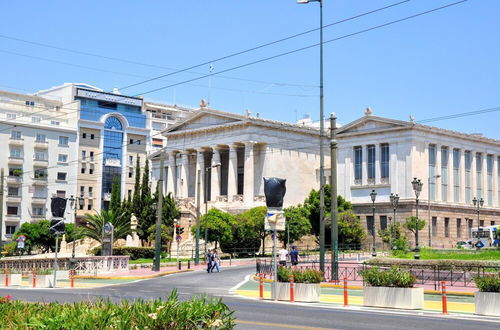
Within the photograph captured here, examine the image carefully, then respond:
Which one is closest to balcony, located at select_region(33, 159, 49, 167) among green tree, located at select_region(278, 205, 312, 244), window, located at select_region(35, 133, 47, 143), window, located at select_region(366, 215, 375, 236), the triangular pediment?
window, located at select_region(35, 133, 47, 143)

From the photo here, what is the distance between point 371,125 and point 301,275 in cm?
6153

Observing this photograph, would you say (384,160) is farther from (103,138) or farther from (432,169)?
(103,138)

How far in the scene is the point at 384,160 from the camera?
3285 inches

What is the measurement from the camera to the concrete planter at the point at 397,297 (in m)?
20.9

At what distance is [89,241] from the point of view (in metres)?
72.1

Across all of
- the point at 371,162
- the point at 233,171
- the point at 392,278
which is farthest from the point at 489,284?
the point at 233,171

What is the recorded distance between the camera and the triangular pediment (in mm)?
81125

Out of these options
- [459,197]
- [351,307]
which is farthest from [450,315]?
[459,197]

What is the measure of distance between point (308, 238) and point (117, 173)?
4060cm

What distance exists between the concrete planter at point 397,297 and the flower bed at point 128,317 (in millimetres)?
12864

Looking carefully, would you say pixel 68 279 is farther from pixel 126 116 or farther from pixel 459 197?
pixel 126 116

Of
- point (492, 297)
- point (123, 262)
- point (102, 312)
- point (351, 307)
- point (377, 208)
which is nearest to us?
point (102, 312)

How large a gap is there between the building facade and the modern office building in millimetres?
39500

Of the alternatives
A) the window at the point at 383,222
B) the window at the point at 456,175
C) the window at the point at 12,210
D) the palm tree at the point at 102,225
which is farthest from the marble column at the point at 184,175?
the window at the point at 456,175
